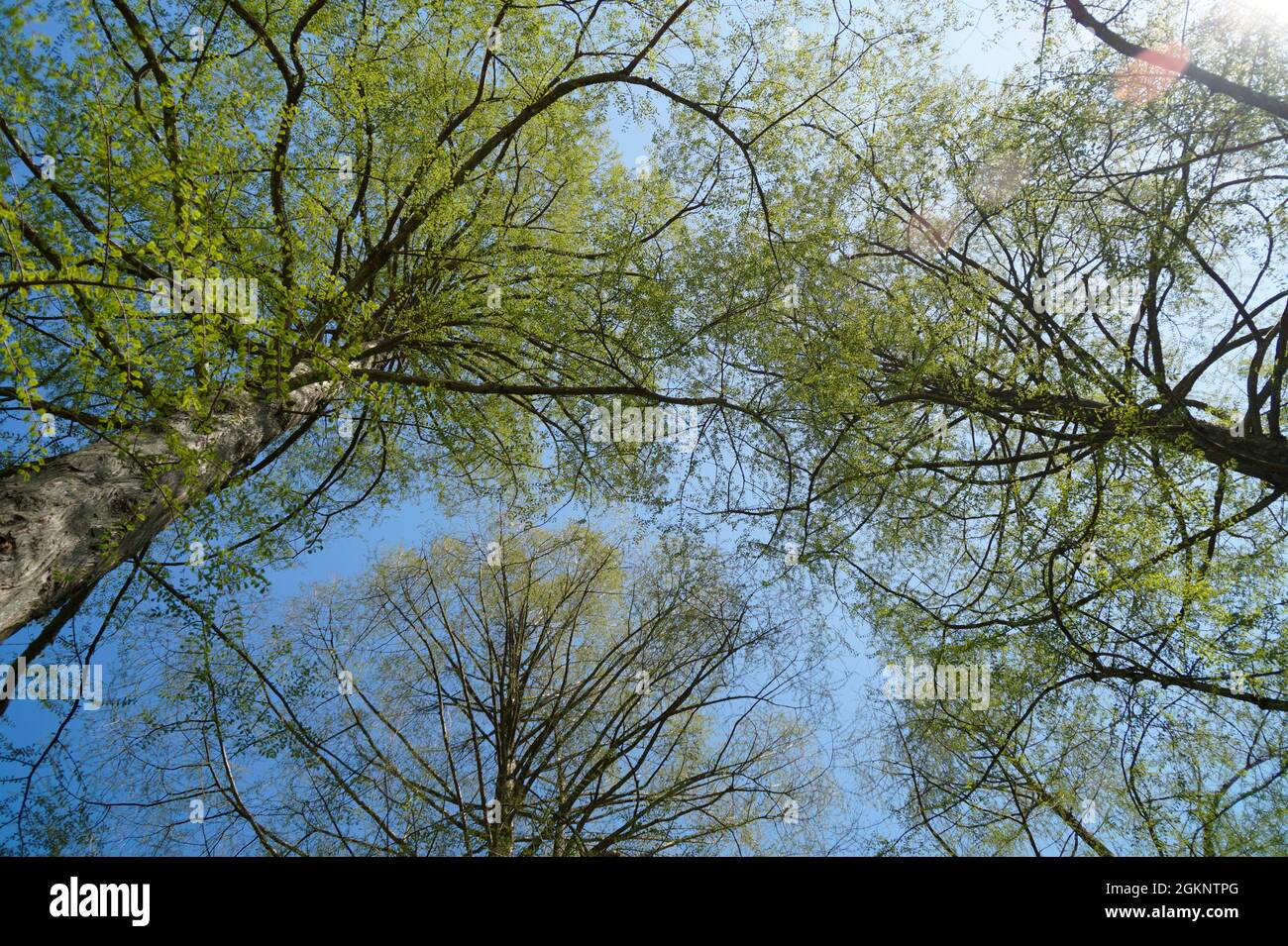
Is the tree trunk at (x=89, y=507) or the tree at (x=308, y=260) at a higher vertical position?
the tree at (x=308, y=260)

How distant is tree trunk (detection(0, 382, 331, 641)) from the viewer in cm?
254

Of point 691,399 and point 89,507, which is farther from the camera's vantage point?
point 691,399

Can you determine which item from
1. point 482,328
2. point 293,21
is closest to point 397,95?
point 293,21

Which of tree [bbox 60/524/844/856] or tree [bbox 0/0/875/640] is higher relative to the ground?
tree [bbox 0/0/875/640]

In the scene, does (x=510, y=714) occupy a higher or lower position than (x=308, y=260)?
lower

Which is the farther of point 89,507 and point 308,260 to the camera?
point 308,260

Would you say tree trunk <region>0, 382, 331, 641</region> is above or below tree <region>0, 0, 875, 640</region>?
below

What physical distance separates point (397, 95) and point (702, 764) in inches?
242

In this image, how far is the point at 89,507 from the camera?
283 centimetres

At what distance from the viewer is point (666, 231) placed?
7.05 meters

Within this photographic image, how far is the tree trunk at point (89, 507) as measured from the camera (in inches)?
100
